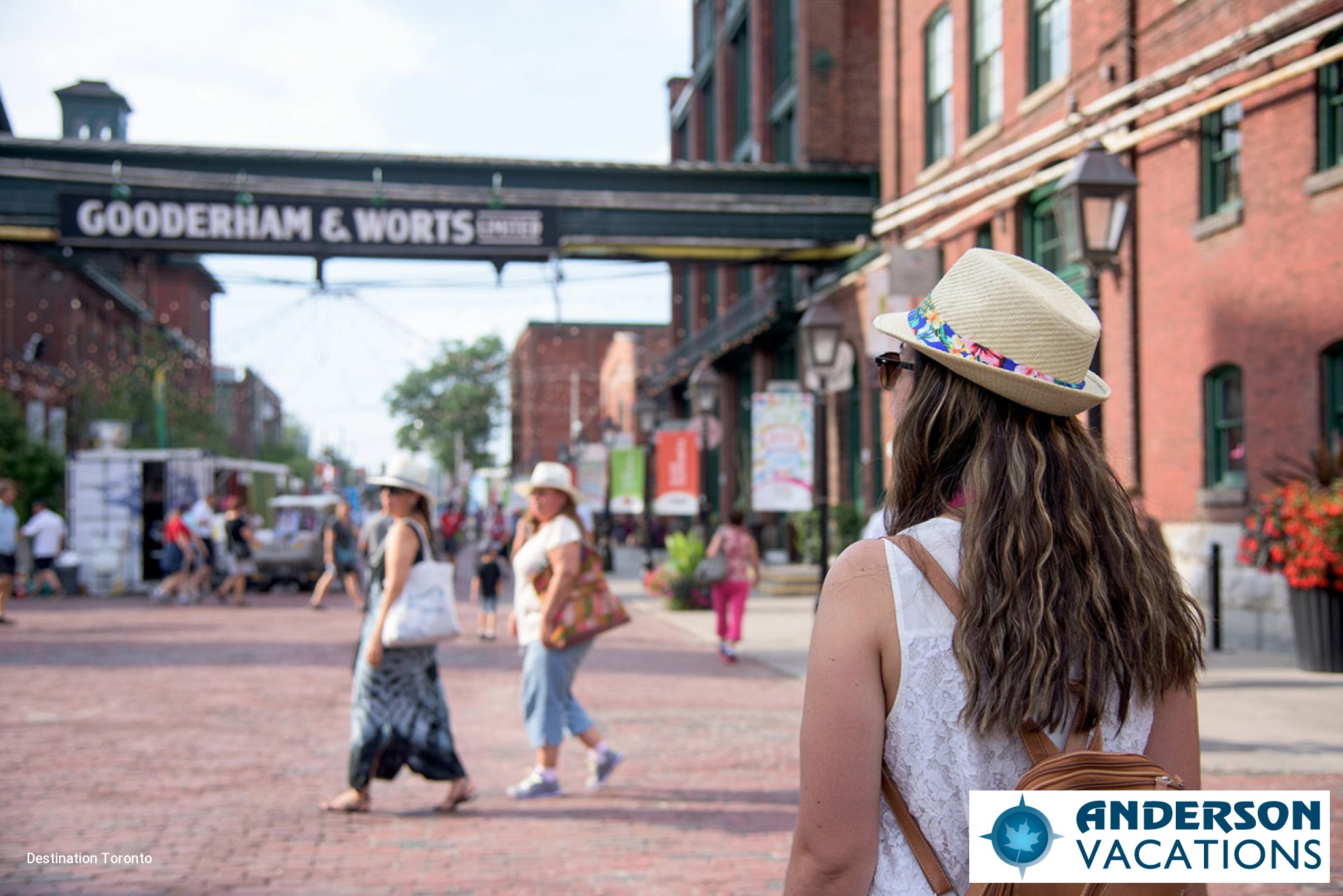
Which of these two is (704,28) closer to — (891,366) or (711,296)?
(711,296)

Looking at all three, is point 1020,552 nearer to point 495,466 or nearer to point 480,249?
point 480,249

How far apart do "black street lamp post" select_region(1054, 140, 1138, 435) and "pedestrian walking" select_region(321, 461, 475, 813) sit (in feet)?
14.8

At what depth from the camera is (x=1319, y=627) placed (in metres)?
11.7

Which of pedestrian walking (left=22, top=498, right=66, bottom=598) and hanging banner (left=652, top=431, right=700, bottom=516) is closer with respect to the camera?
hanging banner (left=652, top=431, right=700, bottom=516)

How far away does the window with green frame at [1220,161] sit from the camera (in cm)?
1465

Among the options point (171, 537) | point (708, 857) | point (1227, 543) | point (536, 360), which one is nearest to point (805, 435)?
point (1227, 543)

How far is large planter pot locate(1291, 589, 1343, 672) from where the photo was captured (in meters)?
11.6

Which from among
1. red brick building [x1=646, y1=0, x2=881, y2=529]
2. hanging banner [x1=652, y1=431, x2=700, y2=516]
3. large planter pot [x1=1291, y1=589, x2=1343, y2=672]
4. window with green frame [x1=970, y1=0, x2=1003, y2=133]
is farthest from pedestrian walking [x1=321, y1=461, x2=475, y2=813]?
red brick building [x1=646, y1=0, x2=881, y2=529]

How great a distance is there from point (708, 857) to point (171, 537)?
20.3m

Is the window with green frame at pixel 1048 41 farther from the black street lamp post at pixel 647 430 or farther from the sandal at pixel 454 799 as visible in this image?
the sandal at pixel 454 799

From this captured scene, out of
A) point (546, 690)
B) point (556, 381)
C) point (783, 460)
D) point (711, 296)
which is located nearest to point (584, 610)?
point (546, 690)

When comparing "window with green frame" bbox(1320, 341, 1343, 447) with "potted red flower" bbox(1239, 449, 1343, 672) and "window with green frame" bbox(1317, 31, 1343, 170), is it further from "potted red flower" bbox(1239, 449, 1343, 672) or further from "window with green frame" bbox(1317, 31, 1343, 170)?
"window with green frame" bbox(1317, 31, 1343, 170)

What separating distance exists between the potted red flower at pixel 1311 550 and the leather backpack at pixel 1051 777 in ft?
33.8

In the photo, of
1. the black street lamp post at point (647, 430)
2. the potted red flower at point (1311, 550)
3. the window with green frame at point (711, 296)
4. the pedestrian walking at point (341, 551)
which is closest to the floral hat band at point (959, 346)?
the potted red flower at point (1311, 550)
